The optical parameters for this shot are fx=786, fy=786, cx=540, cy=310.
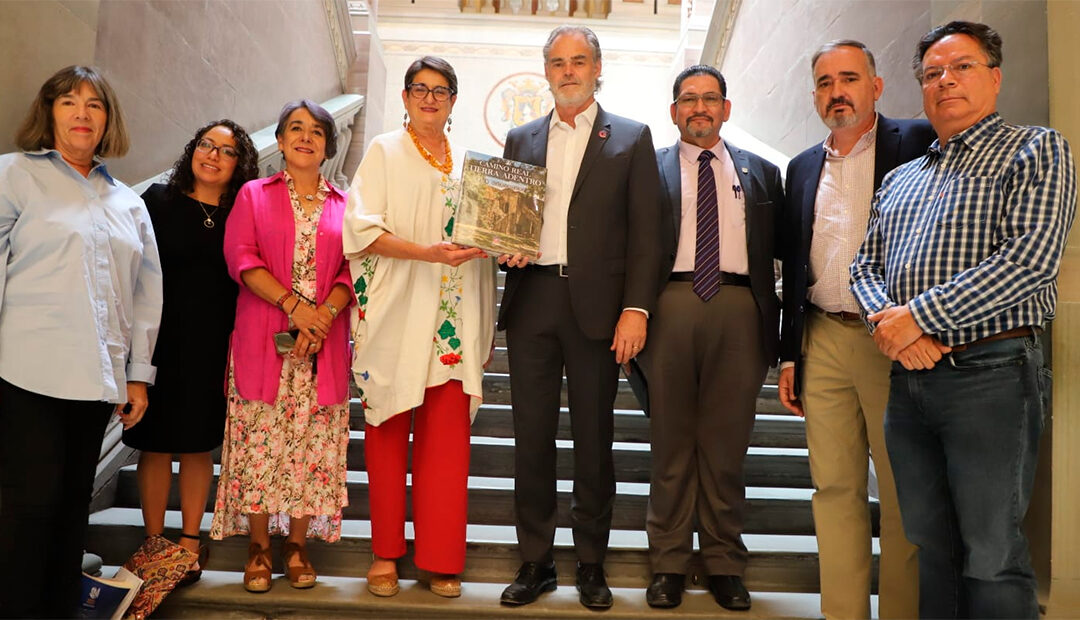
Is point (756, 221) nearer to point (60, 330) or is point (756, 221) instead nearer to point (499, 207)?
point (499, 207)

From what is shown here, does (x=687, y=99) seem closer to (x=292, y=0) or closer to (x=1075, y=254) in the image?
(x=1075, y=254)

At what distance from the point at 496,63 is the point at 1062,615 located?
975 cm

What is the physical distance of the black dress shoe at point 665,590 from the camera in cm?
259

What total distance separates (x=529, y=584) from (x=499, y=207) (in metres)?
1.25

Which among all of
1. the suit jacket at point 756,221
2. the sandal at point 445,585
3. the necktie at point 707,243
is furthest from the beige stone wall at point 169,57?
the necktie at point 707,243

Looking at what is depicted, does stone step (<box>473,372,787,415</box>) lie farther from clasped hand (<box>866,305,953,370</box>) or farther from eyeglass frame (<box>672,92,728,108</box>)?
clasped hand (<box>866,305,953,370</box>)

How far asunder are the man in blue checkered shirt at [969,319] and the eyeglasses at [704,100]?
0.71 meters

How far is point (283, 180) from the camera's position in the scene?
2.82m

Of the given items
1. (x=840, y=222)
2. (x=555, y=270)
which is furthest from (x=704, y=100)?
(x=555, y=270)

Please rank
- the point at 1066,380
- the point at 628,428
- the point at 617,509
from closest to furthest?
the point at 1066,380 < the point at 617,509 < the point at 628,428

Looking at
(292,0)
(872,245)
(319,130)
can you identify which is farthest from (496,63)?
(872,245)

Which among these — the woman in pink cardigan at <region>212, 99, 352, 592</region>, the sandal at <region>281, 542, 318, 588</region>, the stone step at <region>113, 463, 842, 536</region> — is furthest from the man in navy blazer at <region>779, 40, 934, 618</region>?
the sandal at <region>281, 542, 318, 588</region>

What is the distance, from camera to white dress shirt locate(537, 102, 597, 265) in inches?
105

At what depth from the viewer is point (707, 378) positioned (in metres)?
2.71
